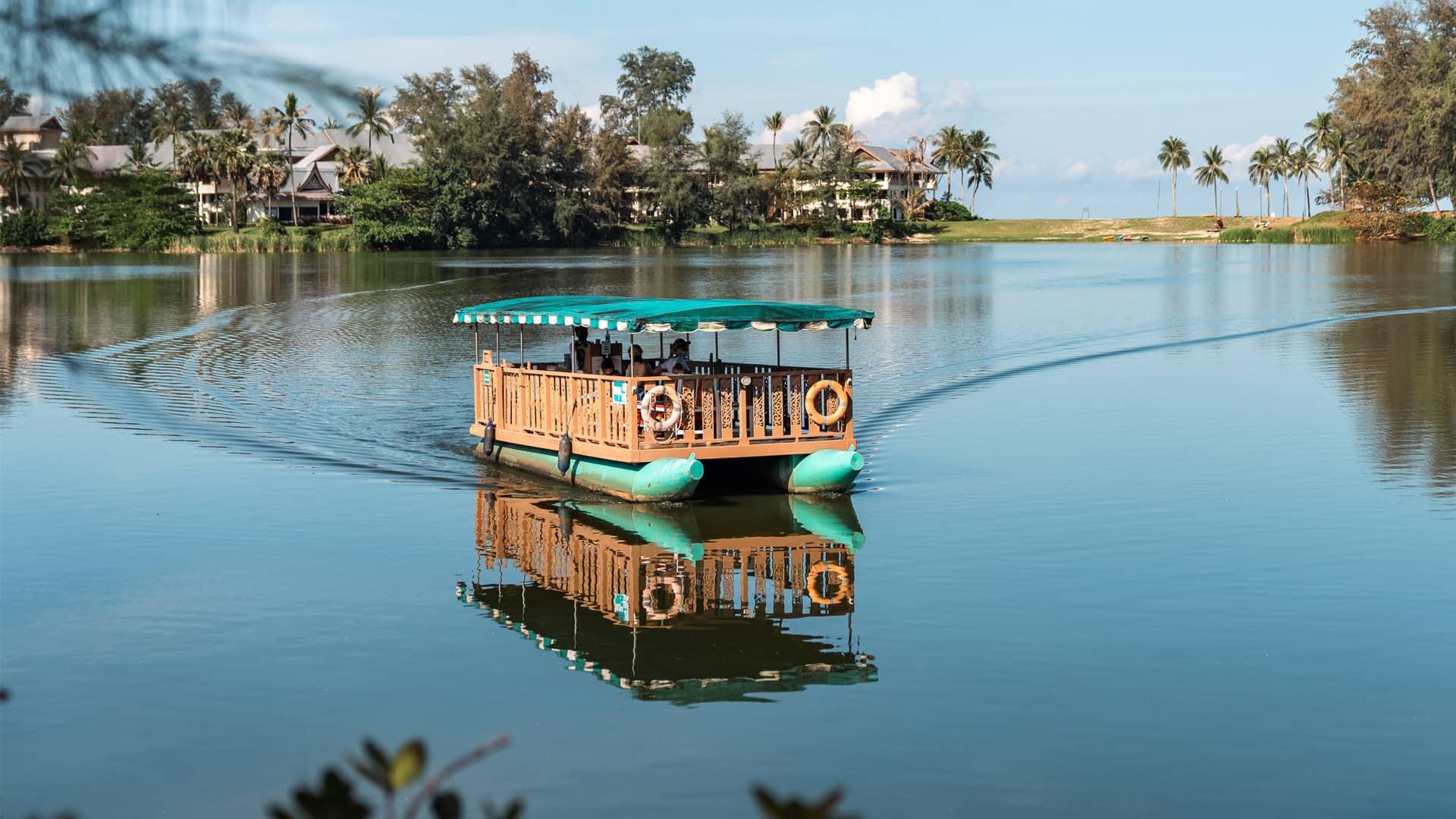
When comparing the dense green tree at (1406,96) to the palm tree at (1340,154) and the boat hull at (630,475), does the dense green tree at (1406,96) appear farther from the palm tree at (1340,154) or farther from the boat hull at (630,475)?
the boat hull at (630,475)

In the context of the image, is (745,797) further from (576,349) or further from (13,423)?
(13,423)

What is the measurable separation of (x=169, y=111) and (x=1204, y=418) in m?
26.7

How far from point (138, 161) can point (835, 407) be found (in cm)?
1616

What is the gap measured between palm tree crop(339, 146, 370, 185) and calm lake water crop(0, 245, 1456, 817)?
8906 centimetres

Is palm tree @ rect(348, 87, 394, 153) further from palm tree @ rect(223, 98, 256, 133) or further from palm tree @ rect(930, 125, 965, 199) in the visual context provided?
palm tree @ rect(930, 125, 965, 199)

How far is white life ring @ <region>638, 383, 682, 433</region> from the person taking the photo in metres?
20.2

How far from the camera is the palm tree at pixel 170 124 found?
4.88 metres

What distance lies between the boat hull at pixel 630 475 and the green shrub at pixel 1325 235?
113 metres

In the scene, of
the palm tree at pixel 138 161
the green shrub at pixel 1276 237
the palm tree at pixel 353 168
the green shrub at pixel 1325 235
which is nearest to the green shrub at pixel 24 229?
the palm tree at pixel 138 161

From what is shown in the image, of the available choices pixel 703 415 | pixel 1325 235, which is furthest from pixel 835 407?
pixel 1325 235

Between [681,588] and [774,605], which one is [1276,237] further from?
[774,605]

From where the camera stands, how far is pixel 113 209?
19.0 ft

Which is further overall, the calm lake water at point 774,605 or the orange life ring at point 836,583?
the orange life ring at point 836,583

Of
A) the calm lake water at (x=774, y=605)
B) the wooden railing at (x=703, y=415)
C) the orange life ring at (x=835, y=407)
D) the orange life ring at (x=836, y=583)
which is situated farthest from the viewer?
the orange life ring at (x=835, y=407)
